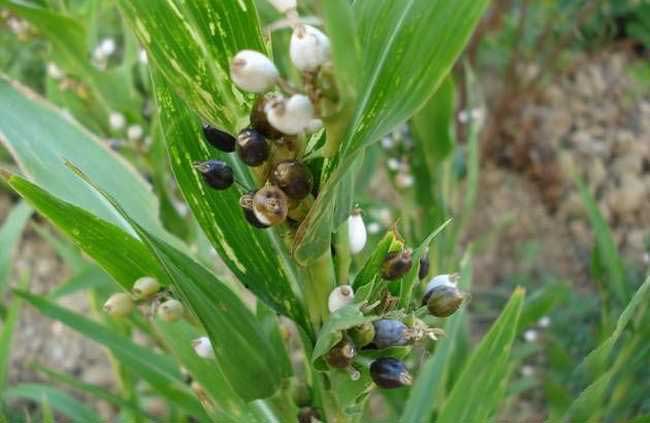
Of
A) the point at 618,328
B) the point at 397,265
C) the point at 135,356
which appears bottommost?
the point at 135,356

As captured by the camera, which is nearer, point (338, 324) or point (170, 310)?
point (338, 324)

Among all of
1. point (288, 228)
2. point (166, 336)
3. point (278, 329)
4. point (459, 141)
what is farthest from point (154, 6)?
point (459, 141)

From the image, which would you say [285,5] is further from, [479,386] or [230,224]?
[479,386]

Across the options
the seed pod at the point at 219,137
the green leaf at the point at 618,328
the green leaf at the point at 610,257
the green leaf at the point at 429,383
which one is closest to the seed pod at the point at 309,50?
the seed pod at the point at 219,137

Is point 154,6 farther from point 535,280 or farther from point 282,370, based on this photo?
point 535,280

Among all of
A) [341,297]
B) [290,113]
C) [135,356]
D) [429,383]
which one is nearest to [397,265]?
[341,297]

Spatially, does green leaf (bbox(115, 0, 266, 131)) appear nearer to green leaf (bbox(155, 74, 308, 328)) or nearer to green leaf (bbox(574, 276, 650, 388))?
green leaf (bbox(155, 74, 308, 328))
